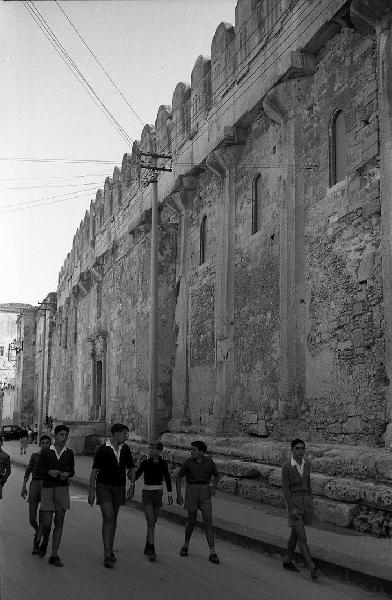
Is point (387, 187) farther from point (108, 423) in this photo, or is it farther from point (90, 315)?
point (90, 315)

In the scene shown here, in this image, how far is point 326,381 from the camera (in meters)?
11.5

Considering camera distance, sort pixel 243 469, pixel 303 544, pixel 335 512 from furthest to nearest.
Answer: pixel 243 469
pixel 335 512
pixel 303 544

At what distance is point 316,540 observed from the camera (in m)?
8.44

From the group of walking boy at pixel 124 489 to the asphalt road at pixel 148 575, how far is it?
0.64 feet

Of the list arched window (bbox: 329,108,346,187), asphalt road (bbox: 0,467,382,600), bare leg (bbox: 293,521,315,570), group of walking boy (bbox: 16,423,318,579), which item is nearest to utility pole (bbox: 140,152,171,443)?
asphalt road (bbox: 0,467,382,600)

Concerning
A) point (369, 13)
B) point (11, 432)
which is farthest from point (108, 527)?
point (11, 432)

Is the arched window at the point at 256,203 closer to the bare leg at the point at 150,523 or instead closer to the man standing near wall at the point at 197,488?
the man standing near wall at the point at 197,488

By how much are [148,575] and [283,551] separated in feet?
6.28

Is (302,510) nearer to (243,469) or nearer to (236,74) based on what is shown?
(243,469)

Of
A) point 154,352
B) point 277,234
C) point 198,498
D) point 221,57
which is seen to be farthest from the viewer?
point 221,57

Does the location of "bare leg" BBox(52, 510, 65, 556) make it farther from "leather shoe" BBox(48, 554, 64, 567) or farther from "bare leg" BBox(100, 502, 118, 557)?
"bare leg" BBox(100, 502, 118, 557)

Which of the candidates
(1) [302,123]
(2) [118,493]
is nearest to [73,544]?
(2) [118,493]

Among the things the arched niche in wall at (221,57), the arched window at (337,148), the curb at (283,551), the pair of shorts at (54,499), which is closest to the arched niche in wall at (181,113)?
the arched niche in wall at (221,57)

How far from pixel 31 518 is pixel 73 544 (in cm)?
73
